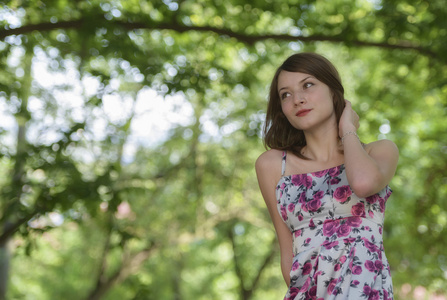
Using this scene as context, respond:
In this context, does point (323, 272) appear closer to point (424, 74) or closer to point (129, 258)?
point (424, 74)

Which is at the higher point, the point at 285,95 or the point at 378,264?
the point at 285,95

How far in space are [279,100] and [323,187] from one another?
55 centimetres

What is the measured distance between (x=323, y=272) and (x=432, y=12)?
12.5 feet

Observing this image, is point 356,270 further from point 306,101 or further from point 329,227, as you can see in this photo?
point 306,101

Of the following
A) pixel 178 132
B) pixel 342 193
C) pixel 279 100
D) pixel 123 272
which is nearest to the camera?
pixel 342 193

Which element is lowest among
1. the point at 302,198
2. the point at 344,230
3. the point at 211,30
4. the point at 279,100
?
the point at 344,230

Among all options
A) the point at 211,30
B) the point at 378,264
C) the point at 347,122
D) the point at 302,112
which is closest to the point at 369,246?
the point at 378,264

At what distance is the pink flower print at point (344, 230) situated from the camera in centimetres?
210

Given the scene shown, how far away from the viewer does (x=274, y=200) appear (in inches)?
93.5

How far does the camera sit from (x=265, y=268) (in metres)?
14.0

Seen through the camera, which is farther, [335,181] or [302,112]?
[302,112]

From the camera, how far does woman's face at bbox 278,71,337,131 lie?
2348 mm

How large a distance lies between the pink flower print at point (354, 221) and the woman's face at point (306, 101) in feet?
1.41

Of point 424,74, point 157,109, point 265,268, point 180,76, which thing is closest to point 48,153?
point 180,76
